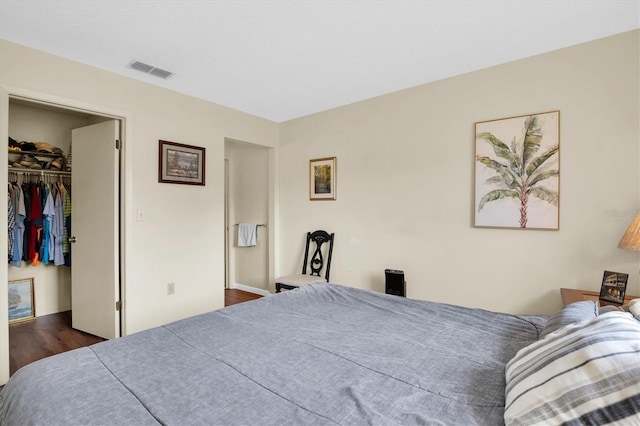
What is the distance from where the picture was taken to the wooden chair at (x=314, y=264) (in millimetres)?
3650

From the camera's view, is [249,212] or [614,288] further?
[249,212]

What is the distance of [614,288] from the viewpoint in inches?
74.9

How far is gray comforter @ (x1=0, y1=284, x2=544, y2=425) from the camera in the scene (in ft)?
3.01

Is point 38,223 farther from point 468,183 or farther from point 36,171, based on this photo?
point 468,183

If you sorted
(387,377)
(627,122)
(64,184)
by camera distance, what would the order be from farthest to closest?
(64,184) < (627,122) < (387,377)

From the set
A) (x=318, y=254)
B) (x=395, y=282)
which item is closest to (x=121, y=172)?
(x=318, y=254)

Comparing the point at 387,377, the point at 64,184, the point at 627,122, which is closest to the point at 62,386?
the point at 387,377

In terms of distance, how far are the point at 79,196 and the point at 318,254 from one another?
2576mm

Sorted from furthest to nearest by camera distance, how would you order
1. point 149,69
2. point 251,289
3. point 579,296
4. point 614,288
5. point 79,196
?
point 251,289 → point 79,196 → point 149,69 → point 579,296 → point 614,288

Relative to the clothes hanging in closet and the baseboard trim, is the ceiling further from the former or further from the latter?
the baseboard trim

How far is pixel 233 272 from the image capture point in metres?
5.09

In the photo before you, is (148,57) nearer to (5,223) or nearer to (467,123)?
(5,223)

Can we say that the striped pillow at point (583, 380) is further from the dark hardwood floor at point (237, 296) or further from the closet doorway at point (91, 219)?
the dark hardwood floor at point (237, 296)

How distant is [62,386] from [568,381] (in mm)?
1451
